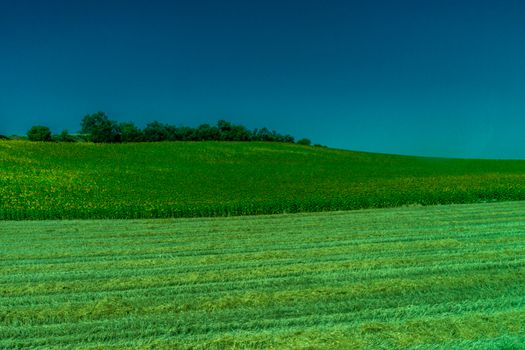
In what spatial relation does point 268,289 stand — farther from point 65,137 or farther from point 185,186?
point 65,137

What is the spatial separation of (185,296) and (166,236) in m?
6.67

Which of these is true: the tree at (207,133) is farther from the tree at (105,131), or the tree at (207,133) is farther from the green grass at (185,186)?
the green grass at (185,186)

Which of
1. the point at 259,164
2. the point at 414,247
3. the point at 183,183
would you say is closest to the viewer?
the point at 414,247

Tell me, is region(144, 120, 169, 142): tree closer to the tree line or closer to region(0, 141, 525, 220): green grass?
the tree line

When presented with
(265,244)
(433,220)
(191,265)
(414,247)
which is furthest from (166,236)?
(433,220)

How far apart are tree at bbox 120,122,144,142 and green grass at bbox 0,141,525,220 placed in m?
20.5

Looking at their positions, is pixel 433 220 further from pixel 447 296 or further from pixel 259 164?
pixel 259 164

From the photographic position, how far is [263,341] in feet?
20.7

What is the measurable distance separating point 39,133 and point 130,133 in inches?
503

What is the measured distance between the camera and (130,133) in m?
78.8

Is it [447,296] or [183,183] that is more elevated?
[183,183]

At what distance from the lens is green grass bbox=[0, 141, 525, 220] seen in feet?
68.6

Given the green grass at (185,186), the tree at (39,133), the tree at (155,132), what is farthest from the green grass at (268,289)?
the tree at (155,132)

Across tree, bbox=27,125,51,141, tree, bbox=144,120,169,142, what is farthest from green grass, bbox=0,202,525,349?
tree, bbox=144,120,169,142
